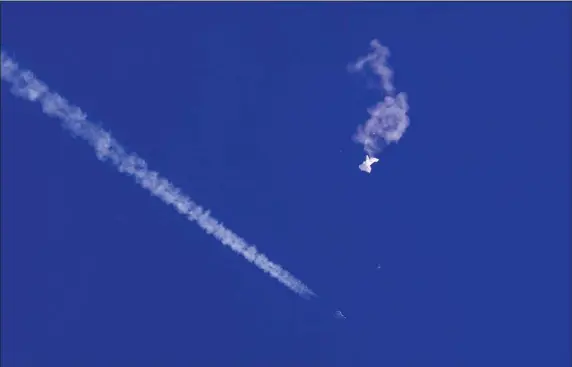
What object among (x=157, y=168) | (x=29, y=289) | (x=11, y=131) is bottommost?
(x=29, y=289)

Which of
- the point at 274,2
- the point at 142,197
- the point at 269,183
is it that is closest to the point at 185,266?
the point at 142,197

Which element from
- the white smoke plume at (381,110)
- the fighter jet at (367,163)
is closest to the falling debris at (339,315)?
the fighter jet at (367,163)

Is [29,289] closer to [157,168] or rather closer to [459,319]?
[157,168]

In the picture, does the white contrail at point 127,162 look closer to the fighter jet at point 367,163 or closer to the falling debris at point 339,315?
the falling debris at point 339,315

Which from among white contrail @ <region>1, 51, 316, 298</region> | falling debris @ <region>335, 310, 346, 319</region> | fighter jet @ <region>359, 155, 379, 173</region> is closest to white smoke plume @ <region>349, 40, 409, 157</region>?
fighter jet @ <region>359, 155, 379, 173</region>

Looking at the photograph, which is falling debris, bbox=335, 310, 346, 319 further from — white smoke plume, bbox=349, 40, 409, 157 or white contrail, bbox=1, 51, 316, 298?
white smoke plume, bbox=349, 40, 409, 157

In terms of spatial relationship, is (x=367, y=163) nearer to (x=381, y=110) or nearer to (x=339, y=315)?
(x=381, y=110)
